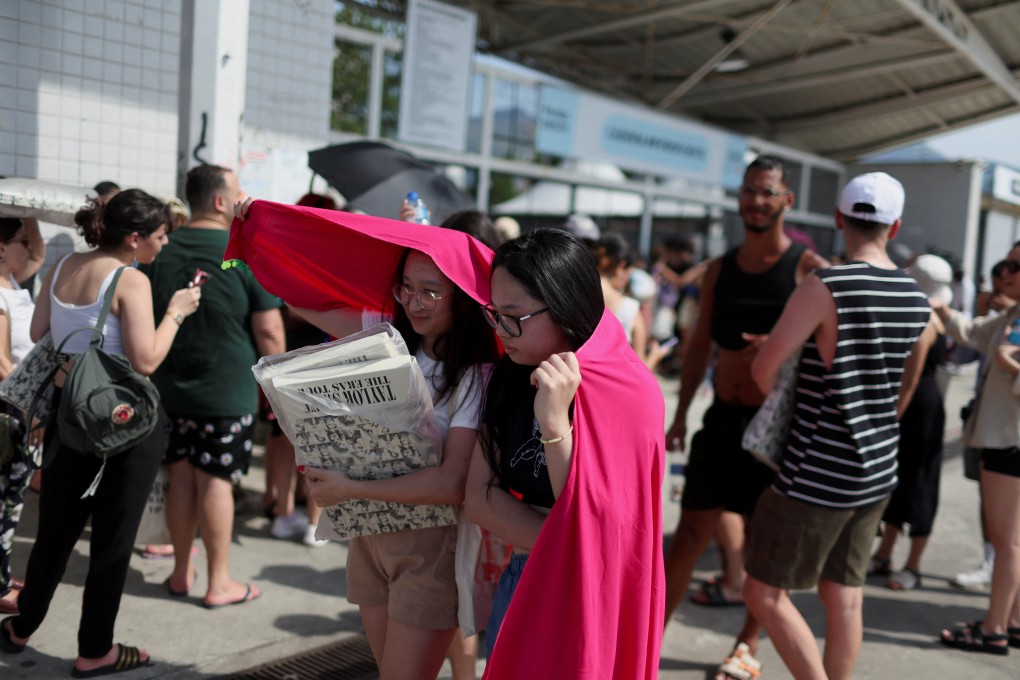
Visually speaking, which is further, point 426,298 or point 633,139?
point 633,139

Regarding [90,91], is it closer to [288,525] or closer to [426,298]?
[288,525]

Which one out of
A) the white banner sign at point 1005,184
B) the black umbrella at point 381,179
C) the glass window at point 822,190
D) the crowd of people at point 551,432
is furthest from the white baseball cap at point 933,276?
the white banner sign at point 1005,184

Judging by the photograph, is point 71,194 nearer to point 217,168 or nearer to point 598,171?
point 217,168

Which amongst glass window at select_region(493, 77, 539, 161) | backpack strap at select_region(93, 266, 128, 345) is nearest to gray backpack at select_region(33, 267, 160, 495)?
backpack strap at select_region(93, 266, 128, 345)

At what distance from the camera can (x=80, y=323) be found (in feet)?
9.89

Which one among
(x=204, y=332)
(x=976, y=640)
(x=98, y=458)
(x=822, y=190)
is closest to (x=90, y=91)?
(x=204, y=332)

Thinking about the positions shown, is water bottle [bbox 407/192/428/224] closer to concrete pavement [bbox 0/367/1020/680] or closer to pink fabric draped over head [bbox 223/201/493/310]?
pink fabric draped over head [bbox 223/201/493/310]

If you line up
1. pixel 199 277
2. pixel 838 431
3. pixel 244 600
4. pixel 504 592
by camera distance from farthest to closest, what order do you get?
pixel 244 600, pixel 199 277, pixel 838 431, pixel 504 592

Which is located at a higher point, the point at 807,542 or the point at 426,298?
the point at 426,298

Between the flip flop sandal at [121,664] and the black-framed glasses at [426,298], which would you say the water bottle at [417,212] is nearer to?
the black-framed glasses at [426,298]

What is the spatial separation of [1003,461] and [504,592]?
9.96 ft

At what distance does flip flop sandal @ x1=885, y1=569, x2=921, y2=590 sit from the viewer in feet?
15.6

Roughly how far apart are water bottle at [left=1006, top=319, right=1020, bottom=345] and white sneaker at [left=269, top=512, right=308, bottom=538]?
3837 millimetres

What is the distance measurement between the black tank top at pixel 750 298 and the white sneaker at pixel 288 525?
2586 millimetres
